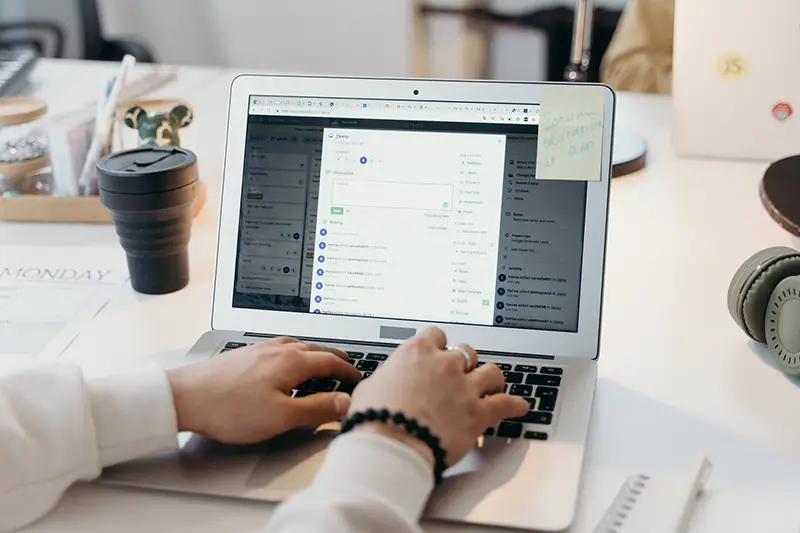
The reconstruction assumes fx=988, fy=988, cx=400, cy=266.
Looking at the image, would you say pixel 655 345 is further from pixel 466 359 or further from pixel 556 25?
pixel 556 25

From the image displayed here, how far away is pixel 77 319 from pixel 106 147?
0.31m

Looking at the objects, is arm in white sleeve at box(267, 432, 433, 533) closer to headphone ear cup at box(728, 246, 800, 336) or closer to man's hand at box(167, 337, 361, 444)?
man's hand at box(167, 337, 361, 444)

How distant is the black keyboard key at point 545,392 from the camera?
816 mm

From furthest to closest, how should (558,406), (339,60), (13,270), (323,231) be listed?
(339,60)
(13,270)
(323,231)
(558,406)

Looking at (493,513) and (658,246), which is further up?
(658,246)

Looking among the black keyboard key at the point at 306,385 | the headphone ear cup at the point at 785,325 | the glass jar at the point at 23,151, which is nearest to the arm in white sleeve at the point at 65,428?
the black keyboard key at the point at 306,385

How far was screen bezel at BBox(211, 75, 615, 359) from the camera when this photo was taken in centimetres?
86

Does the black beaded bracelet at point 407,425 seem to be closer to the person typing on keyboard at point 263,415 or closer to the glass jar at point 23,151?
the person typing on keyboard at point 263,415

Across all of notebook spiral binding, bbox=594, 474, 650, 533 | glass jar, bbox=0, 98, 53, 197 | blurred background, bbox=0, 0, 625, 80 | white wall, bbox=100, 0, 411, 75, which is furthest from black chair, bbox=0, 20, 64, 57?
notebook spiral binding, bbox=594, 474, 650, 533

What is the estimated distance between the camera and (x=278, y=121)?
3.08 ft

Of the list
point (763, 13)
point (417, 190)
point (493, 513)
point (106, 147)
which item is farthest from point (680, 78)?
point (493, 513)

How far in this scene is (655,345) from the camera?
95cm

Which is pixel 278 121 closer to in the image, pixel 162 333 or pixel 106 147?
pixel 162 333

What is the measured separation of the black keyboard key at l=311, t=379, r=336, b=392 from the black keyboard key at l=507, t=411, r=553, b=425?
152mm
